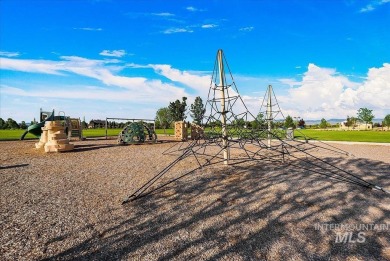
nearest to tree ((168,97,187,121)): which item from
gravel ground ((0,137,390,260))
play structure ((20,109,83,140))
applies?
play structure ((20,109,83,140))

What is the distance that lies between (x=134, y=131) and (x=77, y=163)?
880 cm

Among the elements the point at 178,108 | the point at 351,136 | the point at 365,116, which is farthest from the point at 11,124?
the point at 365,116

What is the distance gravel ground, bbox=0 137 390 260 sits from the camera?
163 inches

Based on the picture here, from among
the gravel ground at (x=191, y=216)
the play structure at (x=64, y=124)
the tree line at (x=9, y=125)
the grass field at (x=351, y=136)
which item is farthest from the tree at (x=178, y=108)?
the gravel ground at (x=191, y=216)

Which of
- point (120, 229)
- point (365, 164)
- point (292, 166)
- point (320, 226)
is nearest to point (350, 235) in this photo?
point (320, 226)

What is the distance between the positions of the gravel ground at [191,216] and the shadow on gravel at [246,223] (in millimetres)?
20

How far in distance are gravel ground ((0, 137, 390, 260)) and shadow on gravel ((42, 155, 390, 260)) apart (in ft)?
0.07

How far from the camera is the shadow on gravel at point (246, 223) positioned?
410 cm

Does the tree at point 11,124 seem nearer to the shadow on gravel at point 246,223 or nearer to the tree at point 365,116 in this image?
the shadow on gravel at point 246,223

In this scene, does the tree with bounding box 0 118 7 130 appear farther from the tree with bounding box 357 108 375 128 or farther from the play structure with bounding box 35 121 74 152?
the tree with bounding box 357 108 375 128

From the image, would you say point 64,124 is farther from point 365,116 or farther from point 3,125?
point 365,116

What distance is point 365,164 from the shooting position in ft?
36.7

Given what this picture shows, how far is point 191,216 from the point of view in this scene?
5.46 meters

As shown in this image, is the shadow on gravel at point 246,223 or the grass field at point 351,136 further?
the grass field at point 351,136
